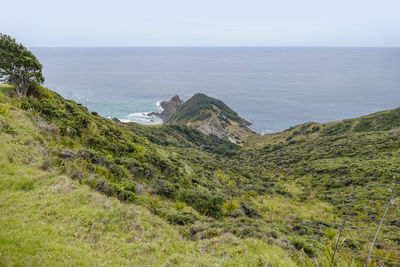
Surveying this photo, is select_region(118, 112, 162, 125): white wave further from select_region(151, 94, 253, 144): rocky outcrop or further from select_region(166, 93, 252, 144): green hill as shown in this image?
select_region(166, 93, 252, 144): green hill

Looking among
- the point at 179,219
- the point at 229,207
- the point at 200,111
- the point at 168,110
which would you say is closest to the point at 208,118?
the point at 200,111

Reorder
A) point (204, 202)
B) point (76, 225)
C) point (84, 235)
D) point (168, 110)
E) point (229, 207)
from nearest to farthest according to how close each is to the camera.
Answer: point (84, 235), point (76, 225), point (204, 202), point (229, 207), point (168, 110)

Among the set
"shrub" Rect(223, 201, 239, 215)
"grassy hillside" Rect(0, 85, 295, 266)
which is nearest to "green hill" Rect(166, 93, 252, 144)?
"shrub" Rect(223, 201, 239, 215)

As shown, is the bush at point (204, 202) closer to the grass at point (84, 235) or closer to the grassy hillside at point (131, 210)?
the grassy hillside at point (131, 210)

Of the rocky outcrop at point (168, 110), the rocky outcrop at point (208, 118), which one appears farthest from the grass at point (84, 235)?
the rocky outcrop at point (168, 110)

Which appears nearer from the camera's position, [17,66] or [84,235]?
[84,235]

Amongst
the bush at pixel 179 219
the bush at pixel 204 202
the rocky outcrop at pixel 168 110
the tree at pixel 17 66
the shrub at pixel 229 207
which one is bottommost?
the rocky outcrop at pixel 168 110

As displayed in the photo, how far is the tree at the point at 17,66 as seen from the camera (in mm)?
16906

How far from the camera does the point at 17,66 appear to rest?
57.7 feet

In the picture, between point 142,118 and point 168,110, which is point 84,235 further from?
point 168,110

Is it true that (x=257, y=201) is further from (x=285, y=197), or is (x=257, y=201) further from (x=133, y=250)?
(x=133, y=250)

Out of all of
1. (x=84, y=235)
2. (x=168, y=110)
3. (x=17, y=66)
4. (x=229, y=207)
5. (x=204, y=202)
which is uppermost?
(x=17, y=66)

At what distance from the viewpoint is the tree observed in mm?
16906

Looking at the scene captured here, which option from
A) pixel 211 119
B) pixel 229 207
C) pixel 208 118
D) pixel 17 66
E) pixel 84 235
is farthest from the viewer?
pixel 208 118
